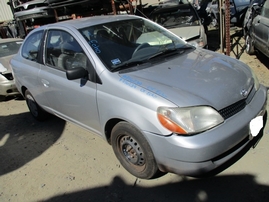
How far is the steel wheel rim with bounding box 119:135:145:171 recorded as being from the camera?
8.34 feet

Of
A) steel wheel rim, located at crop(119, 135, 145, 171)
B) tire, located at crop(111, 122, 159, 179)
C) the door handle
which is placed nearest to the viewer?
tire, located at crop(111, 122, 159, 179)

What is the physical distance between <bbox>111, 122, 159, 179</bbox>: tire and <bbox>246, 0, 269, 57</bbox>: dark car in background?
3.82m

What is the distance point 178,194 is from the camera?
8.02ft

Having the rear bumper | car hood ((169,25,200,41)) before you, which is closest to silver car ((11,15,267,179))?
the rear bumper

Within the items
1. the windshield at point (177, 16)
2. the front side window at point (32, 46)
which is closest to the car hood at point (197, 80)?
the front side window at point (32, 46)

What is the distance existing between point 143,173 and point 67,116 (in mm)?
1479

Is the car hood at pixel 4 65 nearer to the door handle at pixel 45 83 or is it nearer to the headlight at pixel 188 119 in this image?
the door handle at pixel 45 83

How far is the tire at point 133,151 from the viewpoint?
240 cm

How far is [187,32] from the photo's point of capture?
639 cm

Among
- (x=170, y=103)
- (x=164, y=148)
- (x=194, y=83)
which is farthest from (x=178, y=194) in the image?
(x=194, y=83)

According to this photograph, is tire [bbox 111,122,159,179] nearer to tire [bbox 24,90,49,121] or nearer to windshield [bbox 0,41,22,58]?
tire [bbox 24,90,49,121]

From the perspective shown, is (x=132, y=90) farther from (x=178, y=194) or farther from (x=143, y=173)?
(x=178, y=194)

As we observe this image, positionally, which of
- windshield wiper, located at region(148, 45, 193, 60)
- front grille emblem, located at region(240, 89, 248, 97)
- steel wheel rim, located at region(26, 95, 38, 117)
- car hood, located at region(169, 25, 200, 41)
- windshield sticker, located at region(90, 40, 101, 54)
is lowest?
steel wheel rim, located at region(26, 95, 38, 117)

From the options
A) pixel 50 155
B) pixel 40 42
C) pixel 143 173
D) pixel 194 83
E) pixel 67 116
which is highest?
pixel 40 42
